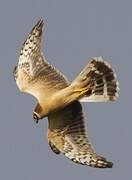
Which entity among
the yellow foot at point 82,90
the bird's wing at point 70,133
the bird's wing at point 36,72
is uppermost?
the bird's wing at point 36,72

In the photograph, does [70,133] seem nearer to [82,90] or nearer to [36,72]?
[82,90]

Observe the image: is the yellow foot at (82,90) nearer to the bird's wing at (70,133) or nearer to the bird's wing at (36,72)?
the bird's wing at (70,133)

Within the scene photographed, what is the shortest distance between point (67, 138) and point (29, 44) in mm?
2893

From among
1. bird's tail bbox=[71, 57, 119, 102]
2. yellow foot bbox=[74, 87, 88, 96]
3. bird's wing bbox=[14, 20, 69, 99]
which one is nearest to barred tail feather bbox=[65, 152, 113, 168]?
bird's tail bbox=[71, 57, 119, 102]

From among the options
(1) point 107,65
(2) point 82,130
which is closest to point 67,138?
(2) point 82,130

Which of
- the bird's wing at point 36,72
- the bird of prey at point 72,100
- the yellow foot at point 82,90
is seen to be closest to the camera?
the bird of prey at point 72,100

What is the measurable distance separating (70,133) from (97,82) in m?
1.22

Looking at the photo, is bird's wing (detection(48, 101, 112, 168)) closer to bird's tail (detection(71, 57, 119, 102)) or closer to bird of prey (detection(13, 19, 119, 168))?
bird of prey (detection(13, 19, 119, 168))

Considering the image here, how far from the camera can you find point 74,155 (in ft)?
71.0

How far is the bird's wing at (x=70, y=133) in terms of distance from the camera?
21.7m

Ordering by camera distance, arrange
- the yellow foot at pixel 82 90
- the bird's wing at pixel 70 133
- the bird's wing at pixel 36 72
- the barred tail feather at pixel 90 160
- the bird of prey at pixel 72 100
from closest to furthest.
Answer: the barred tail feather at pixel 90 160, the bird of prey at pixel 72 100, the yellow foot at pixel 82 90, the bird's wing at pixel 70 133, the bird's wing at pixel 36 72

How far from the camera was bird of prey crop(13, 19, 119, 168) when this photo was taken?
2145 centimetres

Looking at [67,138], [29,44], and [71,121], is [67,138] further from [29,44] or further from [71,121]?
[29,44]

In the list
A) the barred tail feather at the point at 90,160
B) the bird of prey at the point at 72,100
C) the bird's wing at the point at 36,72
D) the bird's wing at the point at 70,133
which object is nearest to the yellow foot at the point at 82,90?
the bird of prey at the point at 72,100
